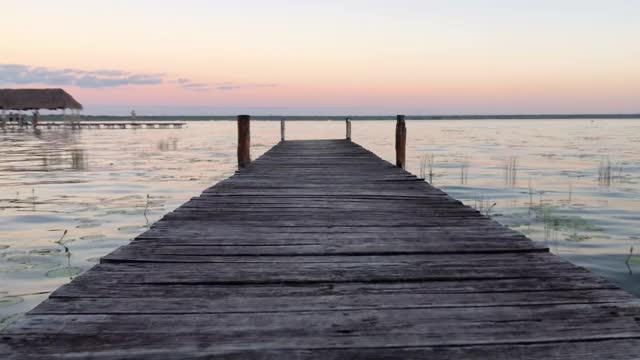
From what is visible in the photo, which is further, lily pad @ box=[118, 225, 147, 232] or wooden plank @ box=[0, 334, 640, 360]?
lily pad @ box=[118, 225, 147, 232]

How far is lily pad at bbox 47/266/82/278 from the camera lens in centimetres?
636

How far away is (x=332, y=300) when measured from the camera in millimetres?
2865

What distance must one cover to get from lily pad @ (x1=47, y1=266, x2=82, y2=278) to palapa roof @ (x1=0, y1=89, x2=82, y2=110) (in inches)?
2350

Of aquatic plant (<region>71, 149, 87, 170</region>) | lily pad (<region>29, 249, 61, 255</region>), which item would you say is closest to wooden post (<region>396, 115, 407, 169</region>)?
lily pad (<region>29, 249, 61, 255</region>)

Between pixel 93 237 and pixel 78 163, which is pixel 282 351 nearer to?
pixel 93 237

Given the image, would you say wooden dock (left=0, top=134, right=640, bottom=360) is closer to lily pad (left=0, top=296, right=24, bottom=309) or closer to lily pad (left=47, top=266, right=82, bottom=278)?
lily pad (left=0, top=296, right=24, bottom=309)

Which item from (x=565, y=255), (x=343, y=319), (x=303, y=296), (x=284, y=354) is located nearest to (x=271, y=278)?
(x=303, y=296)

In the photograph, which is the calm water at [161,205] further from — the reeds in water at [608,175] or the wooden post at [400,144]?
the wooden post at [400,144]

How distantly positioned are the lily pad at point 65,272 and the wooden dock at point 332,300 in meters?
2.25

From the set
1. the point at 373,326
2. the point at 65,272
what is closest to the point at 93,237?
the point at 65,272

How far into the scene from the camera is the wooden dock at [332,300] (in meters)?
2.27

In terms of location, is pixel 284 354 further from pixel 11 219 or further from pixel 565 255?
pixel 11 219

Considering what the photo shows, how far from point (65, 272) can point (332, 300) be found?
16.0ft

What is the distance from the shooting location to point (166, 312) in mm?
Result: 2668
